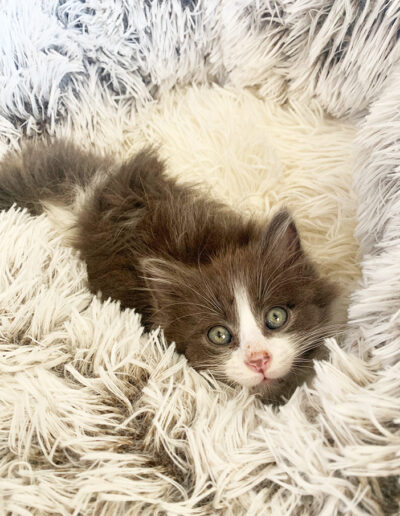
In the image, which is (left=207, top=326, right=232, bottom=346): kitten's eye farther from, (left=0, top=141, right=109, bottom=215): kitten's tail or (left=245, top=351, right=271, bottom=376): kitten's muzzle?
(left=0, top=141, right=109, bottom=215): kitten's tail

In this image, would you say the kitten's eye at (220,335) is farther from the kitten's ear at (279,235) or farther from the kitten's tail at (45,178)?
the kitten's tail at (45,178)

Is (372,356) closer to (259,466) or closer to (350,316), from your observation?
(350,316)

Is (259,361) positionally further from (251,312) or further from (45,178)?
(45,178)

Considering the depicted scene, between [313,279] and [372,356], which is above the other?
[313,279]

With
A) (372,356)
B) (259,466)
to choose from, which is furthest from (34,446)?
(372,356)

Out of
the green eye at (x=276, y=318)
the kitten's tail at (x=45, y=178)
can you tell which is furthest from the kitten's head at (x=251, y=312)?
the kitten's tail at (x=45, y=178)

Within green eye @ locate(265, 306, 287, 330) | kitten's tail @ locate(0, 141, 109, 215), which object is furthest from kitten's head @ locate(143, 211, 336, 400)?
kitten's tail @ locate(0, 141, 109, 215)

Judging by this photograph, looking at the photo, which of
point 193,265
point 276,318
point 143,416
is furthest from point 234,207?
point 143,416
